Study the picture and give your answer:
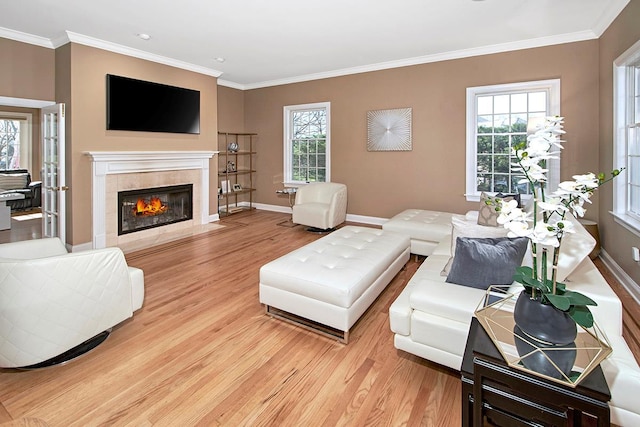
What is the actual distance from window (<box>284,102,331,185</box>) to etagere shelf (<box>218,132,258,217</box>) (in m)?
0.93

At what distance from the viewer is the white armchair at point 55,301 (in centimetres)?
189

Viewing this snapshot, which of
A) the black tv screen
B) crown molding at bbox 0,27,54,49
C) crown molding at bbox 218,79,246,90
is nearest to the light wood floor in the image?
the black tv screen

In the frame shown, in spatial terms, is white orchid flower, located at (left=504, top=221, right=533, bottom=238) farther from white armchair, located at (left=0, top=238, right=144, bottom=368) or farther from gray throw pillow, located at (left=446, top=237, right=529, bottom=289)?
white armchair, located at (left=0, top=238, right=144, bottom=368)

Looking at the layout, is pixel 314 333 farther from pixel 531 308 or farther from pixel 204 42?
pixel 204 42

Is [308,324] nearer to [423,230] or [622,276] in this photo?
[423,230]

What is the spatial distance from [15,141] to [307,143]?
7.49 meters

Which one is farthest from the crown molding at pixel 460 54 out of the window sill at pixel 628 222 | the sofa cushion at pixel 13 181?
the sofa cushion at pixel 13 181

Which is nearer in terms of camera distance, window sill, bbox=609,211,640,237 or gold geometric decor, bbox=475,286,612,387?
gold geometric decor, bbox=475,286,612,387

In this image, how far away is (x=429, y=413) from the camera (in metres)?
1.77

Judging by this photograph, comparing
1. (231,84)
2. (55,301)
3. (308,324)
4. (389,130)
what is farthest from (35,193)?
(308,324)

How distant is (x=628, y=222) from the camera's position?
3.29 m

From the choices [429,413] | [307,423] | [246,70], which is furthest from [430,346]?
[246,70]

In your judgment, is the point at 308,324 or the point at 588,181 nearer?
the point at 588,181

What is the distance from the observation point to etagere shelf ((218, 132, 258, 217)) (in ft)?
23.5
